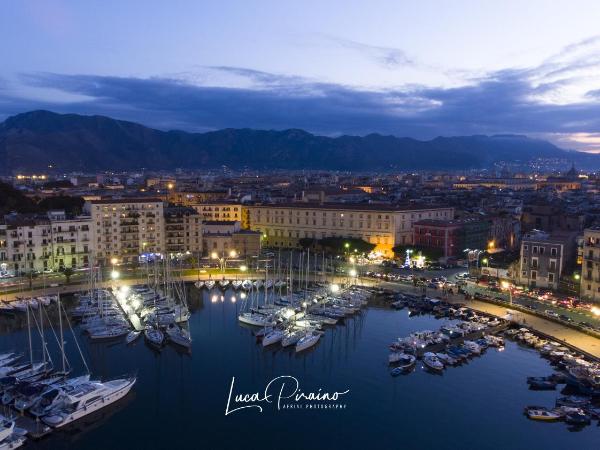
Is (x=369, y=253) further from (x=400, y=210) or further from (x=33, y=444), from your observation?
(x=33, y=444)

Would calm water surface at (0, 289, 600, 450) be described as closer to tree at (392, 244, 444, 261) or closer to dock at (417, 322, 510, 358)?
dock at (417, 322, 510, 358)

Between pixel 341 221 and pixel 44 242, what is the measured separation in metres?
21.7

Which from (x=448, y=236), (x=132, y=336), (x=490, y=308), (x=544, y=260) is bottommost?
(x=132, y=336)

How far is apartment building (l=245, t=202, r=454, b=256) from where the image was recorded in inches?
1783

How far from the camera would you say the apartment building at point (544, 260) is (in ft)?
99.3

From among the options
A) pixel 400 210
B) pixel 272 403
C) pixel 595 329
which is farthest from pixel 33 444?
pixel 400 210

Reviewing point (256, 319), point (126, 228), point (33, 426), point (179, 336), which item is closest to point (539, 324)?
point (256, 319)

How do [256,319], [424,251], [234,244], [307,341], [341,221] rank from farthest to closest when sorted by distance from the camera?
[341,221] < [234,244] < [424,251] < [256,319] < [307,341]

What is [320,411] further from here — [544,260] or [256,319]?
[544,260]

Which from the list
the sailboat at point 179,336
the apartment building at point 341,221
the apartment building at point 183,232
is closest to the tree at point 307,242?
the apartment building at point 341,221

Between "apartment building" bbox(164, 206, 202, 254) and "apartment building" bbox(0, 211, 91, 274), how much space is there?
5723 mm

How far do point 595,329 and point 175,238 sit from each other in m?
27.9

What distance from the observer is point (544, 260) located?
101 feet

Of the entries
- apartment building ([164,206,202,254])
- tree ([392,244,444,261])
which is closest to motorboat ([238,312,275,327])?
apartment building ([164,206,202,254])
